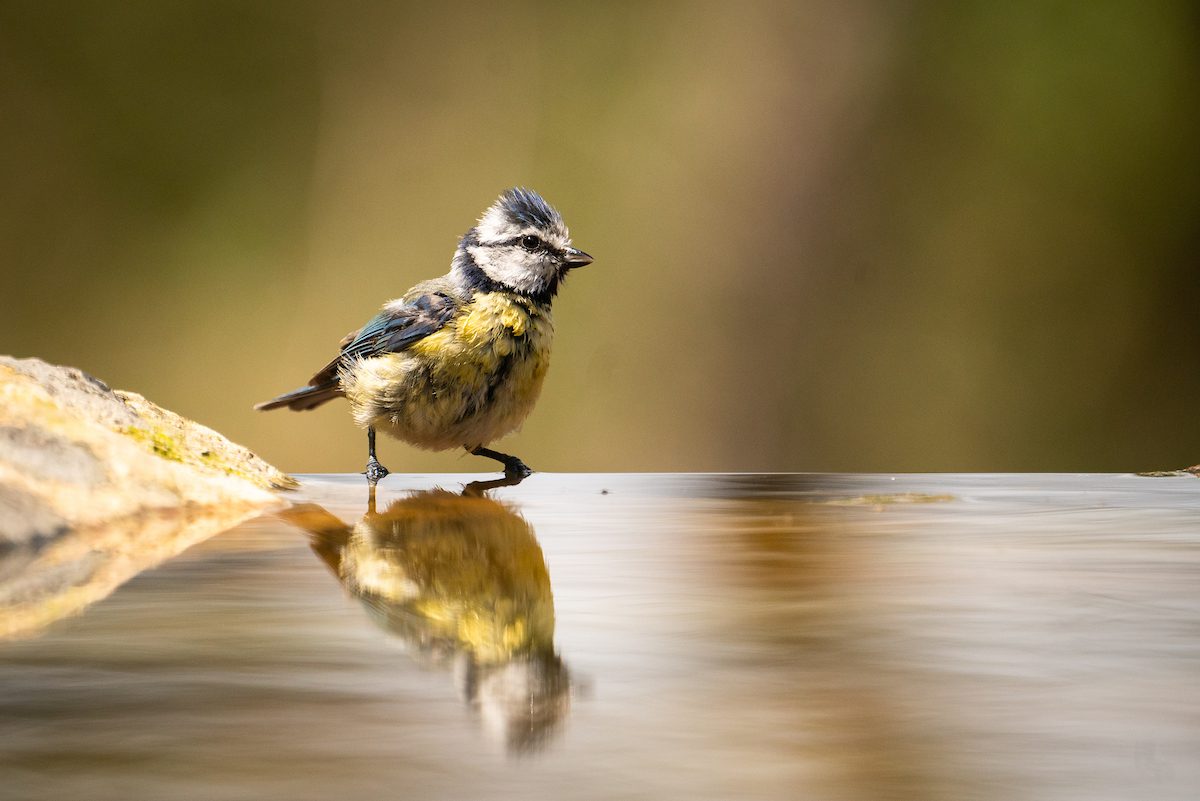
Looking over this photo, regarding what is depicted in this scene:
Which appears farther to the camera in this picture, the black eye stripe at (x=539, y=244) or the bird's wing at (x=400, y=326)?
the black eye stripe at (x=539, y=244)

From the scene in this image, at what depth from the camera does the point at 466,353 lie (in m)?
2.10

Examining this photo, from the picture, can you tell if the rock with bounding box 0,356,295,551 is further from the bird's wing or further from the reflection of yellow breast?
the bird's wing

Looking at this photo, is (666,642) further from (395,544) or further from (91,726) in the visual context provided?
(395,544)

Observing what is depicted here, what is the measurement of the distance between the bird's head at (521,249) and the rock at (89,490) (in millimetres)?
790

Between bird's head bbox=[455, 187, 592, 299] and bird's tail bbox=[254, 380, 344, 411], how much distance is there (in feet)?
1.18

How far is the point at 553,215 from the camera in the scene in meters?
2.40

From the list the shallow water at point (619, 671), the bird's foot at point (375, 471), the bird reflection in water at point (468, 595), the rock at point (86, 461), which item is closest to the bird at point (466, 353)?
the bird's foot at point (375, 471)

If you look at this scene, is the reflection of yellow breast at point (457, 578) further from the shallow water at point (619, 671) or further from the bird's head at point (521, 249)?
the bird's head at point (521, 249)

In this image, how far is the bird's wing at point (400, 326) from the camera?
7.04 ft

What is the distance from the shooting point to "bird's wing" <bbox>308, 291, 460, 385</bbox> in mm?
2145

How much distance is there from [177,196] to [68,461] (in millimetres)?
3099

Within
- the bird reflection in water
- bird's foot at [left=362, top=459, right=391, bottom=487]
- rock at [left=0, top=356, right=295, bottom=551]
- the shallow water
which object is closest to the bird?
bird's foot at [left=362, top=459, right=391, bottom=487]

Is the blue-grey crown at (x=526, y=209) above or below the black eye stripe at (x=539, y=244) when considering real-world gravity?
above

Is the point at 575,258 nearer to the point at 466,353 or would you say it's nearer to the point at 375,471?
the point at 466,353
